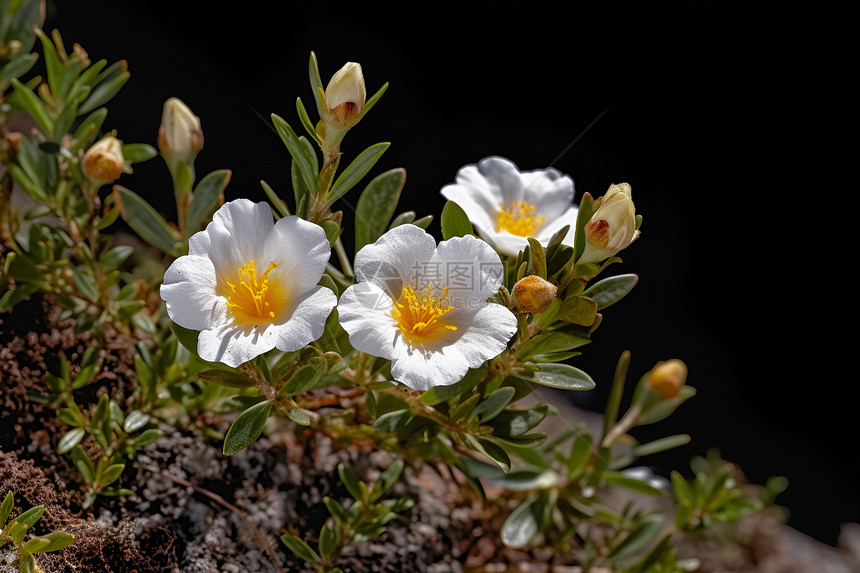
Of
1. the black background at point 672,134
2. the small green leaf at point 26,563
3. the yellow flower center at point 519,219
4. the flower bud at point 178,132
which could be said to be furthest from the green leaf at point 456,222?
the black background at point 672,134

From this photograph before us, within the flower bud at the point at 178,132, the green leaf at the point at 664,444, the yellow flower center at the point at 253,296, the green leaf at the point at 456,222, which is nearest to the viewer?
the yellow flower center at the point at 253,296

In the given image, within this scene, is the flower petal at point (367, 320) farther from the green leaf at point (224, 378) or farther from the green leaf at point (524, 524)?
the green leaf at point (524, 524)

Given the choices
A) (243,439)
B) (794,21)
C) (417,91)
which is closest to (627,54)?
(794,21)

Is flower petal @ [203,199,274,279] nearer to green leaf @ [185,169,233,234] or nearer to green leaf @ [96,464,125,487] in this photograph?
green leaf @ [185,169,233,234]

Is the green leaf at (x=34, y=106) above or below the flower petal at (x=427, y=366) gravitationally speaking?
below

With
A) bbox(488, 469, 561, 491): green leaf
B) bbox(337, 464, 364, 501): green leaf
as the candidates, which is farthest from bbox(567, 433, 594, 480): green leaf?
bbox(337, 464, 364, 501): green leaf

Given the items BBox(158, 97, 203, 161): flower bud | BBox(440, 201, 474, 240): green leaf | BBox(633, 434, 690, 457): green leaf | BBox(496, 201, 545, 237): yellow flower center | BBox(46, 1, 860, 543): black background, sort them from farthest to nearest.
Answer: BBox(46, 1, 860, 543): black background → BBox(633, 434, 690, 457): green leaf → BBox(496, 201, 545, 237): yellow flower center → BBox(158, 97, 203, 161): flower bud → BBox(440, 201, 474, 240): green leaf
